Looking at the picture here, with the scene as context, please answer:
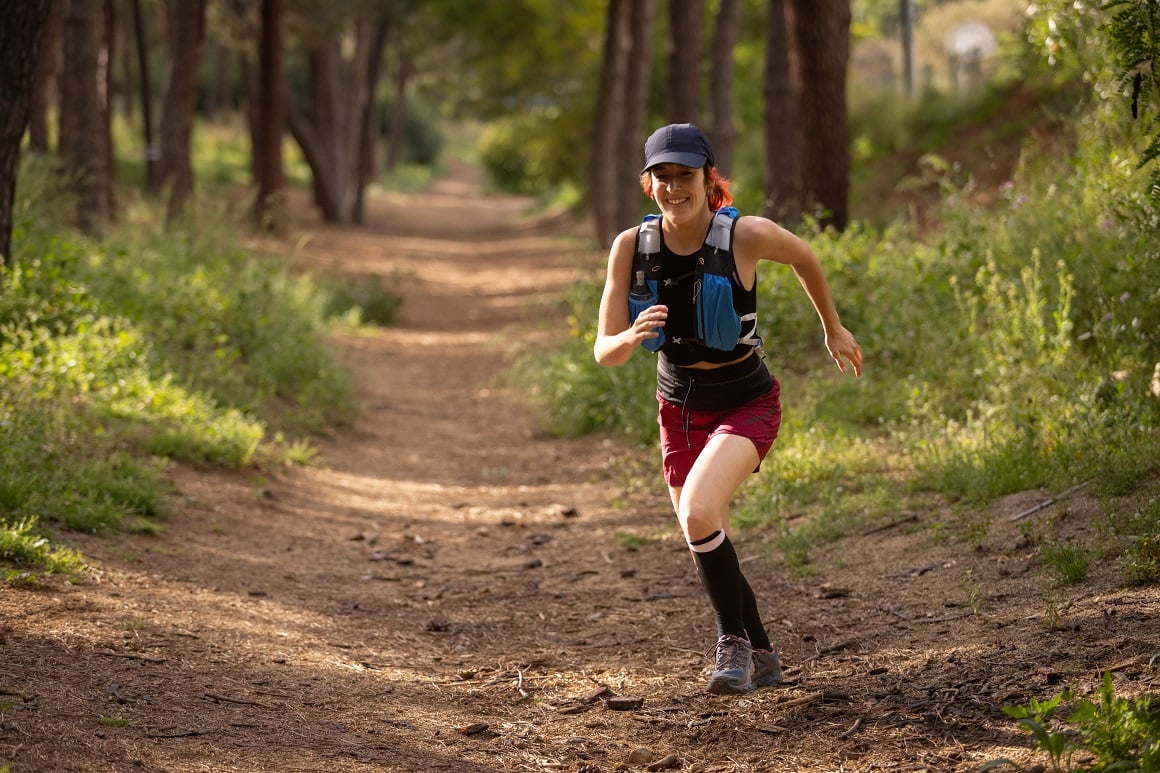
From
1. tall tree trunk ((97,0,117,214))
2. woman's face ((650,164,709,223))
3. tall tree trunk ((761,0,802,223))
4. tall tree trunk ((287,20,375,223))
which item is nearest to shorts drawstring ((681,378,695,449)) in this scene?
woman's face ((650,164,709,223))

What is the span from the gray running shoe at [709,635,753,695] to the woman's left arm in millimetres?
1179

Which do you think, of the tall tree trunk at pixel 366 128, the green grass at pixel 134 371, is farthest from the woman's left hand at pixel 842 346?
the tall tree trunk at pixel 366 128

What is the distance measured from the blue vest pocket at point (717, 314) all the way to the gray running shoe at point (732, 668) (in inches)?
45.4

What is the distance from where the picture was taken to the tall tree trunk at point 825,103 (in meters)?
12.4

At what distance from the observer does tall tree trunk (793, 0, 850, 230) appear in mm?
12414

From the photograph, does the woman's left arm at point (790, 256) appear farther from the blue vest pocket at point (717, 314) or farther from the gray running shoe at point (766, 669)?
the gray running shoe at point (766, 669)

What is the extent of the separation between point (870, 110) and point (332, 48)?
1487 cm

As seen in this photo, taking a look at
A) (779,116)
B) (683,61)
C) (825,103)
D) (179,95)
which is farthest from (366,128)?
(825,103)

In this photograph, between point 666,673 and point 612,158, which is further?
point 612,158

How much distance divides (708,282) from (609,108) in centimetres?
2080

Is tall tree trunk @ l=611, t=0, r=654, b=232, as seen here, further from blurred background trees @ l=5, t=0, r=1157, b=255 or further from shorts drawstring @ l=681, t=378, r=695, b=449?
shorts drawstring @ l=681, t=378, r=695, b=449

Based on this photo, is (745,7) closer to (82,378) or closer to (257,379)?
(257,379)

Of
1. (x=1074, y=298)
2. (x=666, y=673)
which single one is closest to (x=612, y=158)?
(x=1074, y=298)

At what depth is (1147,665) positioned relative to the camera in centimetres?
436
